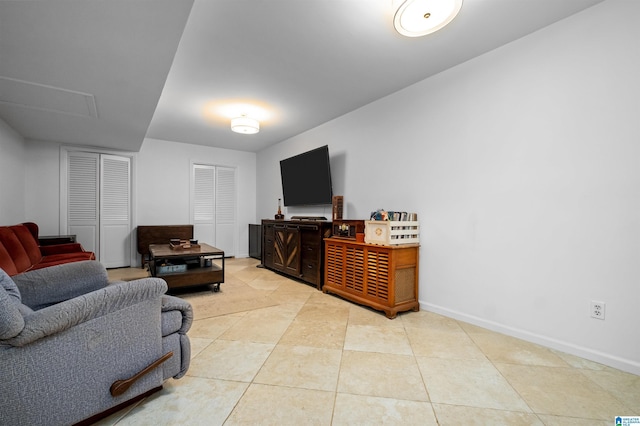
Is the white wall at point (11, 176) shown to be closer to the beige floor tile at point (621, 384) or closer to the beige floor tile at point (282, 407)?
the beige floor tile at point (282, 407)

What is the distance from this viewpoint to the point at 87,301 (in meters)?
1.21

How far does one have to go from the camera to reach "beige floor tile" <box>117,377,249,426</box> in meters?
1.36

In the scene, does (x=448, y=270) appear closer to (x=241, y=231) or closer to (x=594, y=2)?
(x=594, y=2)

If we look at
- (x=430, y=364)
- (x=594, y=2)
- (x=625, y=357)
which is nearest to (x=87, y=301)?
(x=430, y=364)

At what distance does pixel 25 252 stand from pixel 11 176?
5.64ft

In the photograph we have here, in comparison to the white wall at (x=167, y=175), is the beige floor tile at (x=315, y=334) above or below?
below

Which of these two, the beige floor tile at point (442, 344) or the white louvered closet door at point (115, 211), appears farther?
the white louvered closet door at point (115, 211)

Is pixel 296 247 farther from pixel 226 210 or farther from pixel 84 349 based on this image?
pixel 84 349

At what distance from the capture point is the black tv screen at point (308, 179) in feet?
13.6

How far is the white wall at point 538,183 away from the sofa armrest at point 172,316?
2343mm

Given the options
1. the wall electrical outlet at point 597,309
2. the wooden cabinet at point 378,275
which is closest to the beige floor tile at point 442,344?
the wooden cabinet at point 378,275

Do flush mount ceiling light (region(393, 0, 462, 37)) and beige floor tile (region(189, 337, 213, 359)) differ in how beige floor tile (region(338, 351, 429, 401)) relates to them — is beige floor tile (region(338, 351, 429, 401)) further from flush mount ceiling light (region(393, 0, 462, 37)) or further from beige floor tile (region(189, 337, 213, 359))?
flush mount ceiling light (region(393, 0, 462, 37))

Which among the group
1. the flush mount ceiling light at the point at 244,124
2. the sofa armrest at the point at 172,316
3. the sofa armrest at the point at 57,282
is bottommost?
the sofa armrest at the point at 172,316

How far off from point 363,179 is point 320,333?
2105 mm
